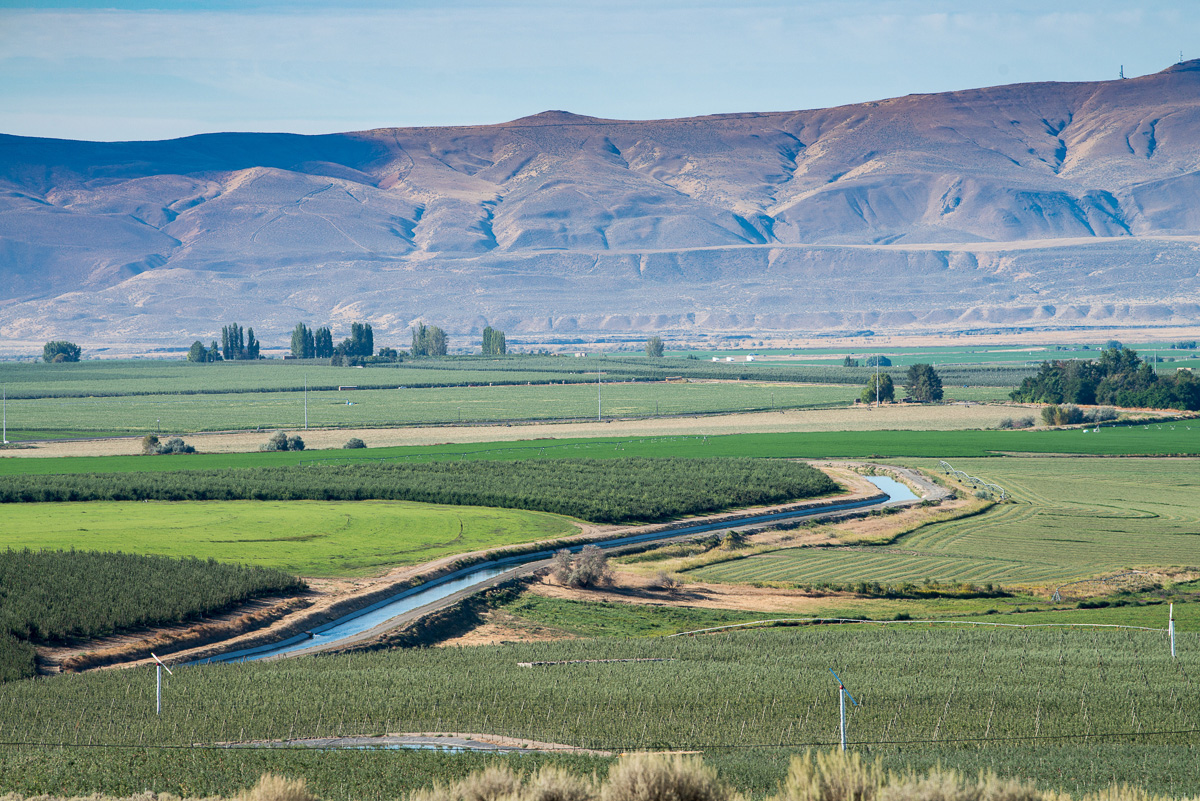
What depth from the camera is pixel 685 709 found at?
96.9ft

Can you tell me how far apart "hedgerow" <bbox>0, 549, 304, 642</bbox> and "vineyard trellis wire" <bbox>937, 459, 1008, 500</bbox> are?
46681 mm

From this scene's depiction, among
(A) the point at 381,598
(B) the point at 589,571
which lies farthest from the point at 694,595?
(A) the point at 381,598

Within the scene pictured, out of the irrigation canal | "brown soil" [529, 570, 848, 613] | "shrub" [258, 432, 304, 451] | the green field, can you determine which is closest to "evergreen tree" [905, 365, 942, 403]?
the green field

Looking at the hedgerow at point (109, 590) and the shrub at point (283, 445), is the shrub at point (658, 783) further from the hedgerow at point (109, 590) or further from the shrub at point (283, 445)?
the shrub at point (283, 445)

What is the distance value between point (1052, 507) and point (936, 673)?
41.4 m

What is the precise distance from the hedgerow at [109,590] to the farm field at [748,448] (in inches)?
1465

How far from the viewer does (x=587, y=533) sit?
62469mm

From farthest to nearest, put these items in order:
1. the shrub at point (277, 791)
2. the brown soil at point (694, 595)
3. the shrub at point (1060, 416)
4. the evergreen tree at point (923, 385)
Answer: the evergreen tree at point (923, 385)
the shrub at point (1060, 416)
the brown soil at point (694, 595)
the shrub at point (277, 791)

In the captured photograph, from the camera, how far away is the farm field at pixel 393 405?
124800 mm

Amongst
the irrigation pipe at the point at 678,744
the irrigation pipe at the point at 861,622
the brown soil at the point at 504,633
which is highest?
the irrigation pipe at the point at 678,744

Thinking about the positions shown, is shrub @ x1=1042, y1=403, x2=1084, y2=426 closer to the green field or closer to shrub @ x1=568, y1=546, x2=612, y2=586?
the green field

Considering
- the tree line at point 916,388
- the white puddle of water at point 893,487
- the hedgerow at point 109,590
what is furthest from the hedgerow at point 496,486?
the tree line at point 916,388

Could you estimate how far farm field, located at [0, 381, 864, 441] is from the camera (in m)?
125

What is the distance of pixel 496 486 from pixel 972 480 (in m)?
32.0
